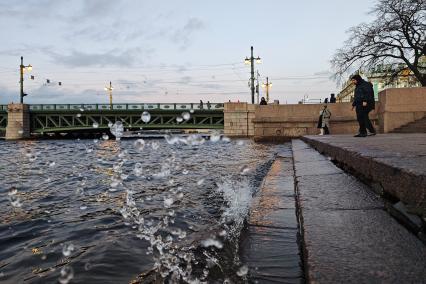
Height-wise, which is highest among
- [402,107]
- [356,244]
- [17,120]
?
[17,120]

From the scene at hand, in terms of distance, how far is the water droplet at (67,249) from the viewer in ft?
10.7

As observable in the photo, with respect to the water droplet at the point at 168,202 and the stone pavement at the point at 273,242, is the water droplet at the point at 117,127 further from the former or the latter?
the stone pavement at the point at 273,242

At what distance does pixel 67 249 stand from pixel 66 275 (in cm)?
67

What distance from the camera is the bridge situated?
3975 centimetres

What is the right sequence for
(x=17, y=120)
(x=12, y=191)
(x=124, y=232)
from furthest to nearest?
(x=17, y=120), (x=12, y=191), (x=124, y=232)

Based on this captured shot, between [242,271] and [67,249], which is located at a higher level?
[242,271]

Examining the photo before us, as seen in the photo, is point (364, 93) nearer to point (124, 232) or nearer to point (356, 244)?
point (124, 232)

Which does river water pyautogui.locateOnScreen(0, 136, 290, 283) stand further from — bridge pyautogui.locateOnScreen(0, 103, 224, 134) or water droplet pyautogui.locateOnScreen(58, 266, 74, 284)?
bridge pyautogui.locateOnScreen(0, 103, 224, 134)

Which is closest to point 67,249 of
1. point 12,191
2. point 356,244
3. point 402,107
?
point 356,244

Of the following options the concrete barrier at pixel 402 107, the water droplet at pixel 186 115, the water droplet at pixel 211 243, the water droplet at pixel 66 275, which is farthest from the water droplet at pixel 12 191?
the water droplet at pixel 186 115

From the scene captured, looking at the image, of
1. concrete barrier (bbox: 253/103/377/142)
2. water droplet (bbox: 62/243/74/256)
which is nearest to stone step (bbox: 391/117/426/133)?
concrete barrier (bbox: 253/103/377/142)

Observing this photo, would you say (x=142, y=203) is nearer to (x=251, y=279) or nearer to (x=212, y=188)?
(x=212, y=188)

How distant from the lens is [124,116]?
144 feet

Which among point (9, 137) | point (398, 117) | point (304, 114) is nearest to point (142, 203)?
point (398, 117)
